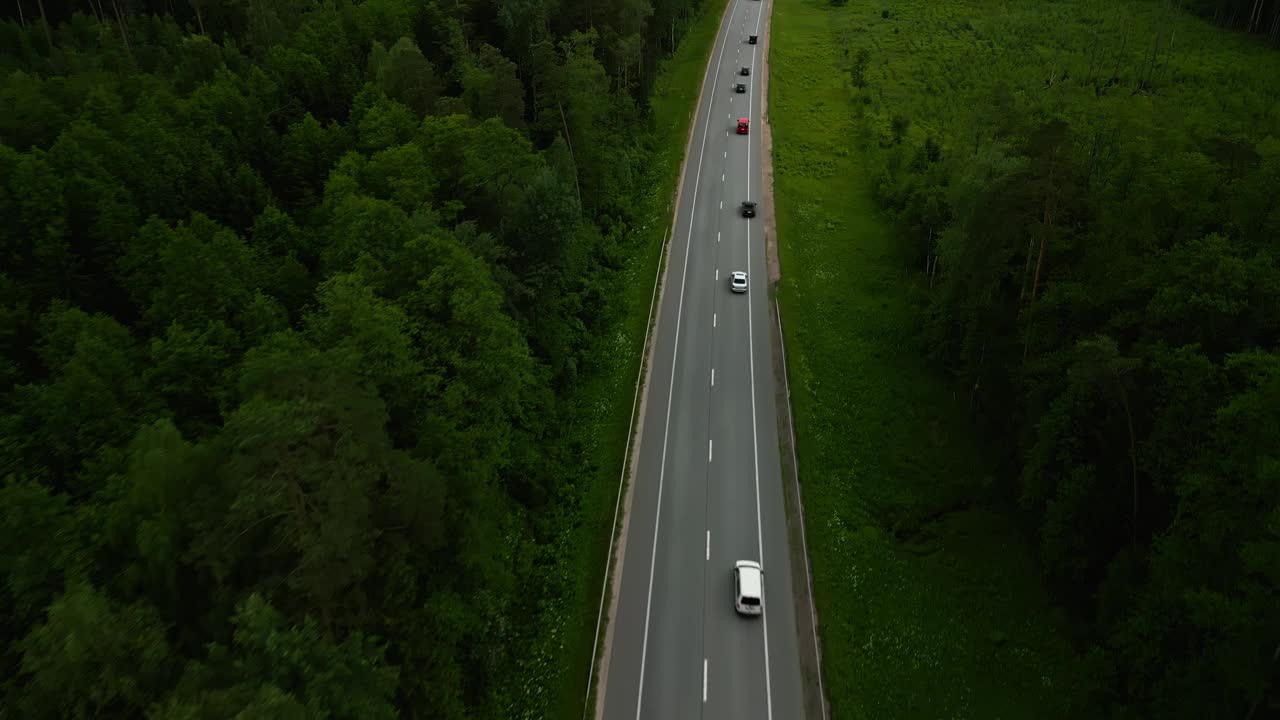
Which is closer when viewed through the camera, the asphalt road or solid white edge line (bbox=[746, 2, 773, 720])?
solid white edge line (bbox=[746, 2, 773, 720])

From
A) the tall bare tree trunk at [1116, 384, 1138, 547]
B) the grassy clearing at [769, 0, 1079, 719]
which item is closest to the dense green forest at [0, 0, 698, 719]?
the grassy clearing at [769, 0, 1079, 719]

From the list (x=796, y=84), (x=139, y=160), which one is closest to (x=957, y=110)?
(x=796, y=84)

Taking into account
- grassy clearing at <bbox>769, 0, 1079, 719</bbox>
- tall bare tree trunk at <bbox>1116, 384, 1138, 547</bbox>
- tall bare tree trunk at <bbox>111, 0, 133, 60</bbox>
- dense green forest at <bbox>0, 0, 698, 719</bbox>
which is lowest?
grassy clearing at <bbox>769, 0, 1079, 719</bbox>

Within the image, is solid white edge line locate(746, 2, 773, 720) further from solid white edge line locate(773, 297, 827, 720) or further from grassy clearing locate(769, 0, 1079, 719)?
grassy clearing locate(769, 0, 1079, 719)

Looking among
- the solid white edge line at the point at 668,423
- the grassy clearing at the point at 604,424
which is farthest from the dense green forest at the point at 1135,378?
the grassy clearing at the point at 604,424

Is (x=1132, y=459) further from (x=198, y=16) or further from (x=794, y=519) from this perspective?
(x=198, y=16)

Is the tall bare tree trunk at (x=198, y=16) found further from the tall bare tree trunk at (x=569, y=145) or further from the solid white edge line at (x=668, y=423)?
the solid white edge line at (x=668, y=423)
